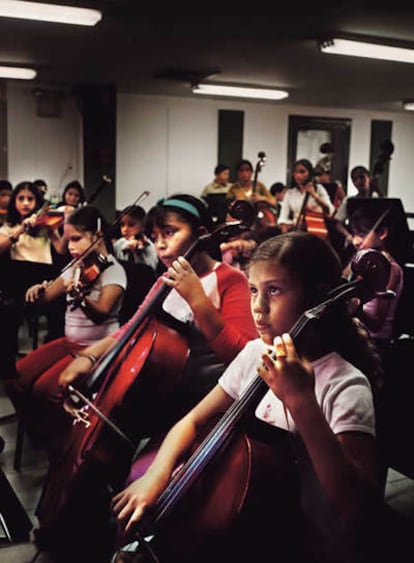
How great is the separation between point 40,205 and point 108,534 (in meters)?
3.05

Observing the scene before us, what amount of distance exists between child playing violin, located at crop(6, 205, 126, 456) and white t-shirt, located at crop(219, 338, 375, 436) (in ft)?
4.02

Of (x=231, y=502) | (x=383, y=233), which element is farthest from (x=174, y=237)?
(x=383, y=233)

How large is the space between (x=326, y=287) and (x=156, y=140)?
7.90 m

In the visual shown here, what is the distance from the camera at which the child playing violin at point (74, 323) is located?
232 cm

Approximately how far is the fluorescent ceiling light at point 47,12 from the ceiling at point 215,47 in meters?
0.10

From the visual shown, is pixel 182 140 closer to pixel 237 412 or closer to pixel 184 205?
pixel 184 205

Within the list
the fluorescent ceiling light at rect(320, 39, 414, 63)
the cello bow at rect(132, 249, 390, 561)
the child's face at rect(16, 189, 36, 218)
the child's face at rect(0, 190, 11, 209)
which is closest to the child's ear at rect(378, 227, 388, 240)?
the cello bow at rect(132, 249, 390, 561)

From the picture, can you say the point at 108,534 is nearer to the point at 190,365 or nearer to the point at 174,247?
the point at 190,365

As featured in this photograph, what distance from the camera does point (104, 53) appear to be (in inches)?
218

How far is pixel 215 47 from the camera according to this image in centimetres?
510

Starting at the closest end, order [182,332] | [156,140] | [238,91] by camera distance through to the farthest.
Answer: [182,332] < [238,91] < [156,140]

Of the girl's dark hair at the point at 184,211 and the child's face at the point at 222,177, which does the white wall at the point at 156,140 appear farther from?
the girl's dark hair at the point at 184,211

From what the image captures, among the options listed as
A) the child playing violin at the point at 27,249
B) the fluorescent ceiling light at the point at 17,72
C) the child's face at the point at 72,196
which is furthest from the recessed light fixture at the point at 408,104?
the child playing violin at the point at 27,249

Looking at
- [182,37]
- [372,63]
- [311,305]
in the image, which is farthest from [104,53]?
[311,305]
